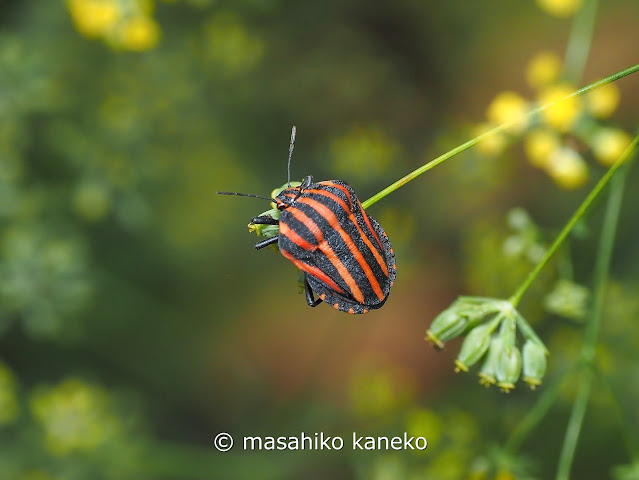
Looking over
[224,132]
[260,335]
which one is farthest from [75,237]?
[260,335]

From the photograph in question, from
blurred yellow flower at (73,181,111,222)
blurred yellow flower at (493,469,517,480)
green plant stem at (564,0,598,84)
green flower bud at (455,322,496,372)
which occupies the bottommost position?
blurred yellow flower at (493,469,517,480)

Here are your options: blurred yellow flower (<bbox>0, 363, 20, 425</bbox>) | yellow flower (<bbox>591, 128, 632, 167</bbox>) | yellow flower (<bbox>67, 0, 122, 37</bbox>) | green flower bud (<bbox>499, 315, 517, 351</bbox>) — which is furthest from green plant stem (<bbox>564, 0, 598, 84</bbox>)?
blurred yellow flower (<bbox>0, 363, 20, 425</bbox>)

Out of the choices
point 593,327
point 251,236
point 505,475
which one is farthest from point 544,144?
point 251,236

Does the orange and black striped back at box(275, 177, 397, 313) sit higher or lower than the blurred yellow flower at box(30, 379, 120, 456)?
lower

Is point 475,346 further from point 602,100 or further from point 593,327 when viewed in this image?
point 602,100

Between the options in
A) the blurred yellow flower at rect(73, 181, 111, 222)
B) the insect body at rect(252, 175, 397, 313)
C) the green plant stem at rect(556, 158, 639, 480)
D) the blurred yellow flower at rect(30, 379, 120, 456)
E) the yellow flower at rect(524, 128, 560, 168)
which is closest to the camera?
the insect body at rect(252, 175, 397, 313)

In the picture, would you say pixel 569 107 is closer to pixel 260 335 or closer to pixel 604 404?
pixel 604 404

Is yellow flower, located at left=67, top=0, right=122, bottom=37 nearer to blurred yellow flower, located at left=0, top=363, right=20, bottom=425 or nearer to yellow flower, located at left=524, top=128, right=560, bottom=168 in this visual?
yellow flower, located at left=524, top=128, right=560, bottom=168

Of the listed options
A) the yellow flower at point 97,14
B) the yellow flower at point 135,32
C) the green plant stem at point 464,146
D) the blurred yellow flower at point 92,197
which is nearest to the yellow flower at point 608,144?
the green plant stem at point 464,146
